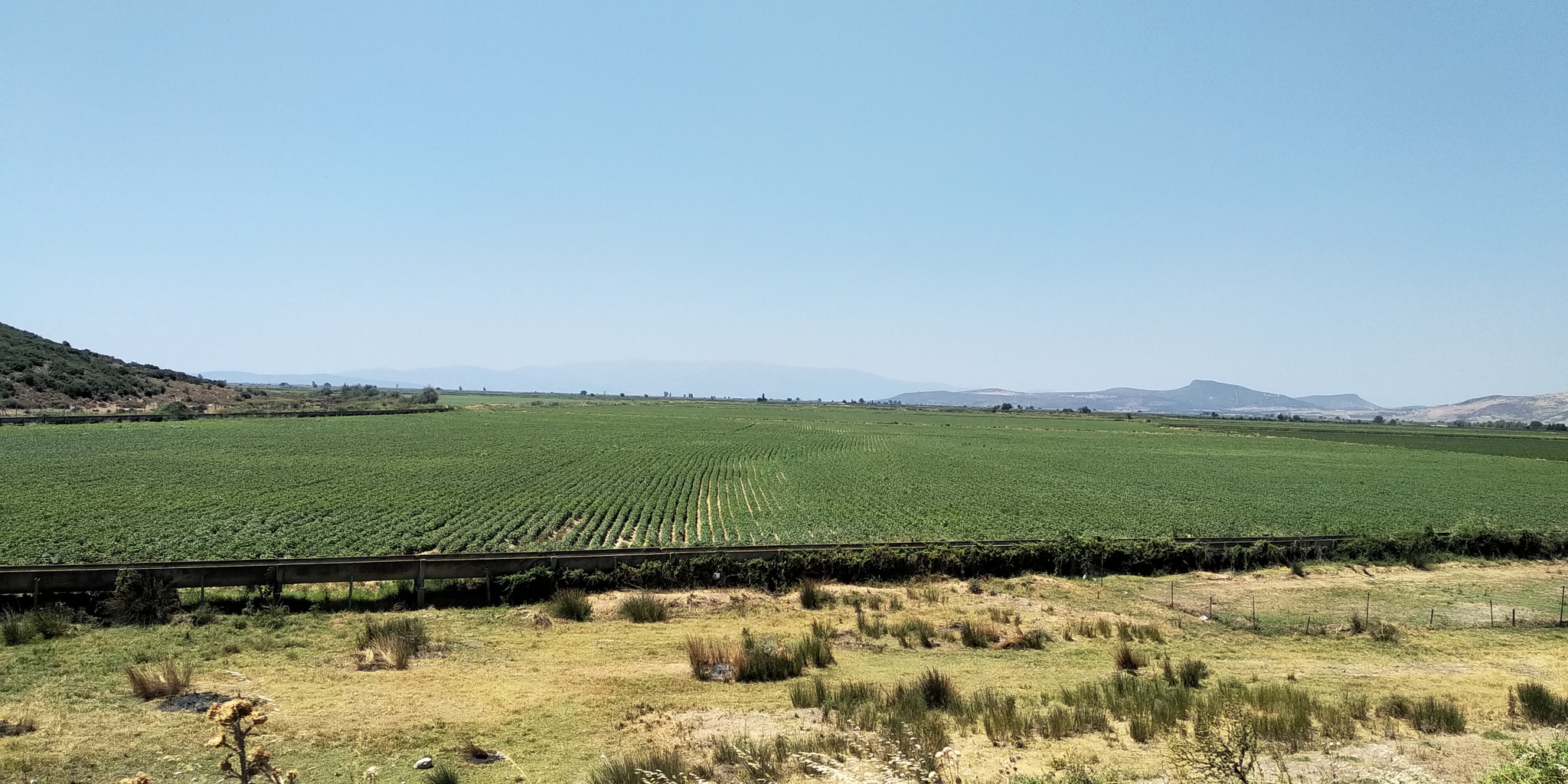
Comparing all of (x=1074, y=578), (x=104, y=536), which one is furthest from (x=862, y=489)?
(x=104, y=536)

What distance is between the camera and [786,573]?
767 inches

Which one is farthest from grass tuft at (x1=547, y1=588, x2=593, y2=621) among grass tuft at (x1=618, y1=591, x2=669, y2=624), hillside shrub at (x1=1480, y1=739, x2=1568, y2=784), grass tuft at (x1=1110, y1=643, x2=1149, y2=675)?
hillside shrub at (x1=1480, y1=739, x2=1568, y2=784)

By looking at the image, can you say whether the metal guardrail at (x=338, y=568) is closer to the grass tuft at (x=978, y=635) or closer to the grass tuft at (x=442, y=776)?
the grass tuft at (x=978, y=635)

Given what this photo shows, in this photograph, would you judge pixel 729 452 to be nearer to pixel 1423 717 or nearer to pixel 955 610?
pixel 955 610

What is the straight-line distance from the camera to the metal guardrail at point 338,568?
47.8 feet

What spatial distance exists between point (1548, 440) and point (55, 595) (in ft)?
539

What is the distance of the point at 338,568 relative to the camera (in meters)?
16.0

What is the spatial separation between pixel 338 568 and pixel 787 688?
1104cm

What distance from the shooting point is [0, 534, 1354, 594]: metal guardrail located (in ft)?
47.8

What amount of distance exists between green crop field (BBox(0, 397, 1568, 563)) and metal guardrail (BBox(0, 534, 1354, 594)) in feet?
17.9

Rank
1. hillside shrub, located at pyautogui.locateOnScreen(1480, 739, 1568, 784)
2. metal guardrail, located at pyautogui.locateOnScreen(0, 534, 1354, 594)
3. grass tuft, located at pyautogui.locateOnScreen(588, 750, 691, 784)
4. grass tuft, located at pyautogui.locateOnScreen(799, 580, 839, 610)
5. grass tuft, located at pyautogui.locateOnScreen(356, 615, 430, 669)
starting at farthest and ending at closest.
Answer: grass tuft, located at pyautogui.locateOnScreen(799, 580, 839, 610) → metal guardrail, located at pyautogui.locateOnScreen(0, 534, 1354, 594) → grass tuft, located at pyautogui.locateOnScreen(356, 615, 430, 669) → grass tuft, located at pyautogui.locateOnScreen(588, 750, 691, 784) → hillside shrub, located at pyautogui.locateOnScreen(1480, 739, 1568, 784)

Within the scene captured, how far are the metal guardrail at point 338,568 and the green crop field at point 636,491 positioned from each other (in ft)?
17.9

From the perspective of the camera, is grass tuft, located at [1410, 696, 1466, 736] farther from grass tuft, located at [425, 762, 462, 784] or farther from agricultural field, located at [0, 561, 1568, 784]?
grass tuft, located at [425, 762, 462, 784]

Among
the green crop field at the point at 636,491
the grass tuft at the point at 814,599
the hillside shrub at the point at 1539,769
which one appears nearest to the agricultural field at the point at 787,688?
the grass tuft at the point at 814,599
